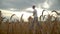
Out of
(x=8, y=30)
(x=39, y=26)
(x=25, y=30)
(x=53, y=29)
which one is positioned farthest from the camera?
(x=25, y=30)

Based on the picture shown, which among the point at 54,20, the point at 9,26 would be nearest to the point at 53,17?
the point at 54,20

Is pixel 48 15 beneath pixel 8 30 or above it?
above

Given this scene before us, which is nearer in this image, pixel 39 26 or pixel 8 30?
pixel 39 26

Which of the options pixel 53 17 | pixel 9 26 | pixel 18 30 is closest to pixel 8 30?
pixel 9 26

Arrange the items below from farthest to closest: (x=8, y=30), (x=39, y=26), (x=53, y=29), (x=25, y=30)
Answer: (x=25, y=30) → (x=8, y=30) → (x=39, y=26) → (x=53, y=29)

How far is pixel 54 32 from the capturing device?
4254 millimetres

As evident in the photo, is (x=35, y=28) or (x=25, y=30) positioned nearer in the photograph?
(x=35, y=28)

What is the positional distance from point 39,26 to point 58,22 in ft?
1.59

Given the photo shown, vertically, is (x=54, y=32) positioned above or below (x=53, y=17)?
below

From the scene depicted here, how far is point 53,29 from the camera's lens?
4.22m

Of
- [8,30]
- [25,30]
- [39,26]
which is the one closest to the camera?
[39,26]

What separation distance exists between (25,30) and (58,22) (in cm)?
150

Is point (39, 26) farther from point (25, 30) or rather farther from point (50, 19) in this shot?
point (25, 30)

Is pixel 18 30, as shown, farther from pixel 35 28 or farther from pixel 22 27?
pixel 35 28
